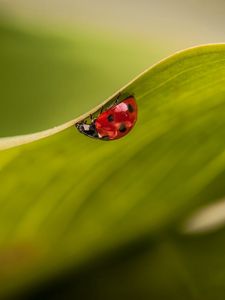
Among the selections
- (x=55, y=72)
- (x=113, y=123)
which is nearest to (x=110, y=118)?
(x=113, y=123)

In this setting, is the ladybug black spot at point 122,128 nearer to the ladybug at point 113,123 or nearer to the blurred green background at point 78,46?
the ladybug at point 113,123

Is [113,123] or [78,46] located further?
[78,46]

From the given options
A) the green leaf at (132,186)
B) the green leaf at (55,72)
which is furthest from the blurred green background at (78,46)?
the green leaf at (132,186)

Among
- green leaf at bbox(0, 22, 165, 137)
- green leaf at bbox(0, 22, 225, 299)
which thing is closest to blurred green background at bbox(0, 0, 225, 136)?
green leaf at bbox(0, 22, 165, 137)

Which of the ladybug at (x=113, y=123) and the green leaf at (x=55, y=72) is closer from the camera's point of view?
the ladybug at (x=113, y=123)

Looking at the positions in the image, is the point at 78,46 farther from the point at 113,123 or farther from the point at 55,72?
the point at 113,123

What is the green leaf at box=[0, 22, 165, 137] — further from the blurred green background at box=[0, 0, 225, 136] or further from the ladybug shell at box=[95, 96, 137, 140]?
the ladybug shell at box=[95, 96, 137, 140]

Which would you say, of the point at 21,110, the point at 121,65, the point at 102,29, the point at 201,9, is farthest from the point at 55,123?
the point at 201,9

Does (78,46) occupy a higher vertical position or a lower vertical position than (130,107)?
higher

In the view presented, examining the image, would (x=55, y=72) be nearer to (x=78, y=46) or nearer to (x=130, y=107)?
(x=78, y=46)
